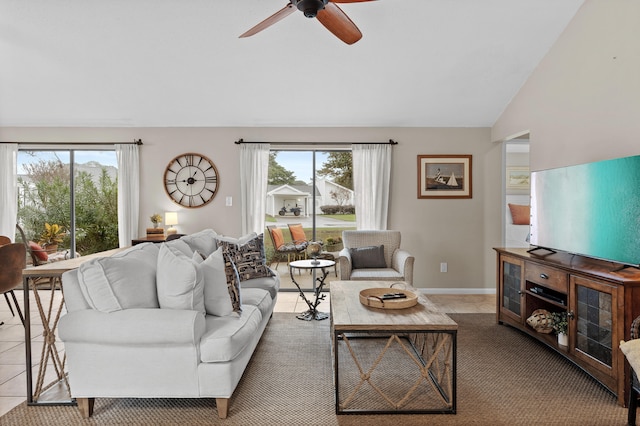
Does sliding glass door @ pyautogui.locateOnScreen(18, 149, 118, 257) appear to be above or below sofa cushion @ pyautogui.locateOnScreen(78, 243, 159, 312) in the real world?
above

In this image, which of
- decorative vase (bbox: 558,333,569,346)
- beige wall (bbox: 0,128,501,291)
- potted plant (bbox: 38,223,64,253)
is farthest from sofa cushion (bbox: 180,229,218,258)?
potted plant (bbox: 38,223,64,253)

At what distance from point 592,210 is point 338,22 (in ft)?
7.31

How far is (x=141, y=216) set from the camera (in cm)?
543

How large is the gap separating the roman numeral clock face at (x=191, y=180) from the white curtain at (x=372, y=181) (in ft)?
6.19

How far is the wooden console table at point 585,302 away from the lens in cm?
241

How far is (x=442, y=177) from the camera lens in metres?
5.41

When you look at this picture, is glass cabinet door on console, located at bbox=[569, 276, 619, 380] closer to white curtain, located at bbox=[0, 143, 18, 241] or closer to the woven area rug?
the woven area rug

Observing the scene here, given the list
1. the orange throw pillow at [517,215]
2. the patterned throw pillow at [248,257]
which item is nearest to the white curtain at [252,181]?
the patterned throw pillow at [248,257]

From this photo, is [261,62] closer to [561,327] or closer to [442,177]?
[442,177]

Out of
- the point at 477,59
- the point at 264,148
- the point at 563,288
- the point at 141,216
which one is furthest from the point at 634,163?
the point at 141,216

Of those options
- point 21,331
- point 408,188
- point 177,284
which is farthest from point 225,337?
point 408,188

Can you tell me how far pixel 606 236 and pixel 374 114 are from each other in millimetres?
3006

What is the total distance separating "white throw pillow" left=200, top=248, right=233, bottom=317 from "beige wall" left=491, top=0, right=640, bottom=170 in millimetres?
3087

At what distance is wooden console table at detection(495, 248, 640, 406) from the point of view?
2.41 meters
